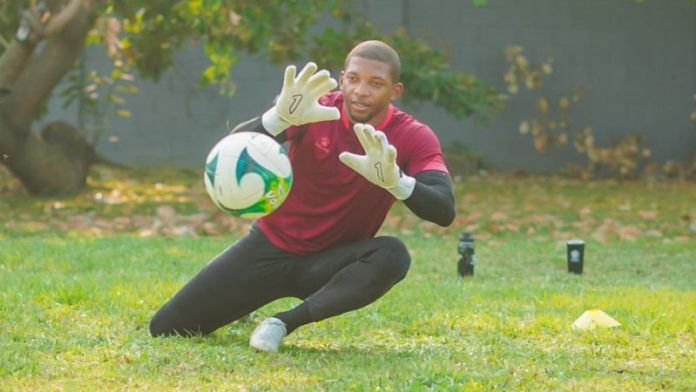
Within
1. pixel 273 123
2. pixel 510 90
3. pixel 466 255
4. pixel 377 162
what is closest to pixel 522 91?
pixel 510 90

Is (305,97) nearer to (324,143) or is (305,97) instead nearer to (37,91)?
(324,143)

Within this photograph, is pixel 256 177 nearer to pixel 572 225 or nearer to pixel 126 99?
pixel 572 225

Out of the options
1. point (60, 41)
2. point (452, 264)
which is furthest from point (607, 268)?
point (60, 41)

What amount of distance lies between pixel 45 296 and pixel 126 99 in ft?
29.2

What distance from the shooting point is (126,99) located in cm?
1517

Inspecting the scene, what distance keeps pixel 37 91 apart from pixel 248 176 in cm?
736

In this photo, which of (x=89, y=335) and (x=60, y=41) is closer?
(x=89, y=335)

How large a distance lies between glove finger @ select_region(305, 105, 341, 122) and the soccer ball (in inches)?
8.7

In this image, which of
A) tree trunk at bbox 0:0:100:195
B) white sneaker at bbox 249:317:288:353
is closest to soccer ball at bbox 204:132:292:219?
white sneaker at bbox 249:317:288:353

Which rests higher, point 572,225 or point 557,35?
point 557,35

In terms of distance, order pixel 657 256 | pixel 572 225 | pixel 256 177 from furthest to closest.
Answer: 1. pixel 572 225
2. pixel 657 256
3. pixel 256 177

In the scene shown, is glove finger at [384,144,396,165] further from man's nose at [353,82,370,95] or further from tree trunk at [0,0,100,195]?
tree trunk at [0,0,100,195]

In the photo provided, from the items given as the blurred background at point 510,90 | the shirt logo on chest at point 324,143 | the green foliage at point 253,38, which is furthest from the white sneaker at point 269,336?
the blurred background at point 510,90

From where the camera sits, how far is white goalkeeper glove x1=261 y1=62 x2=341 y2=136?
5.30 m
